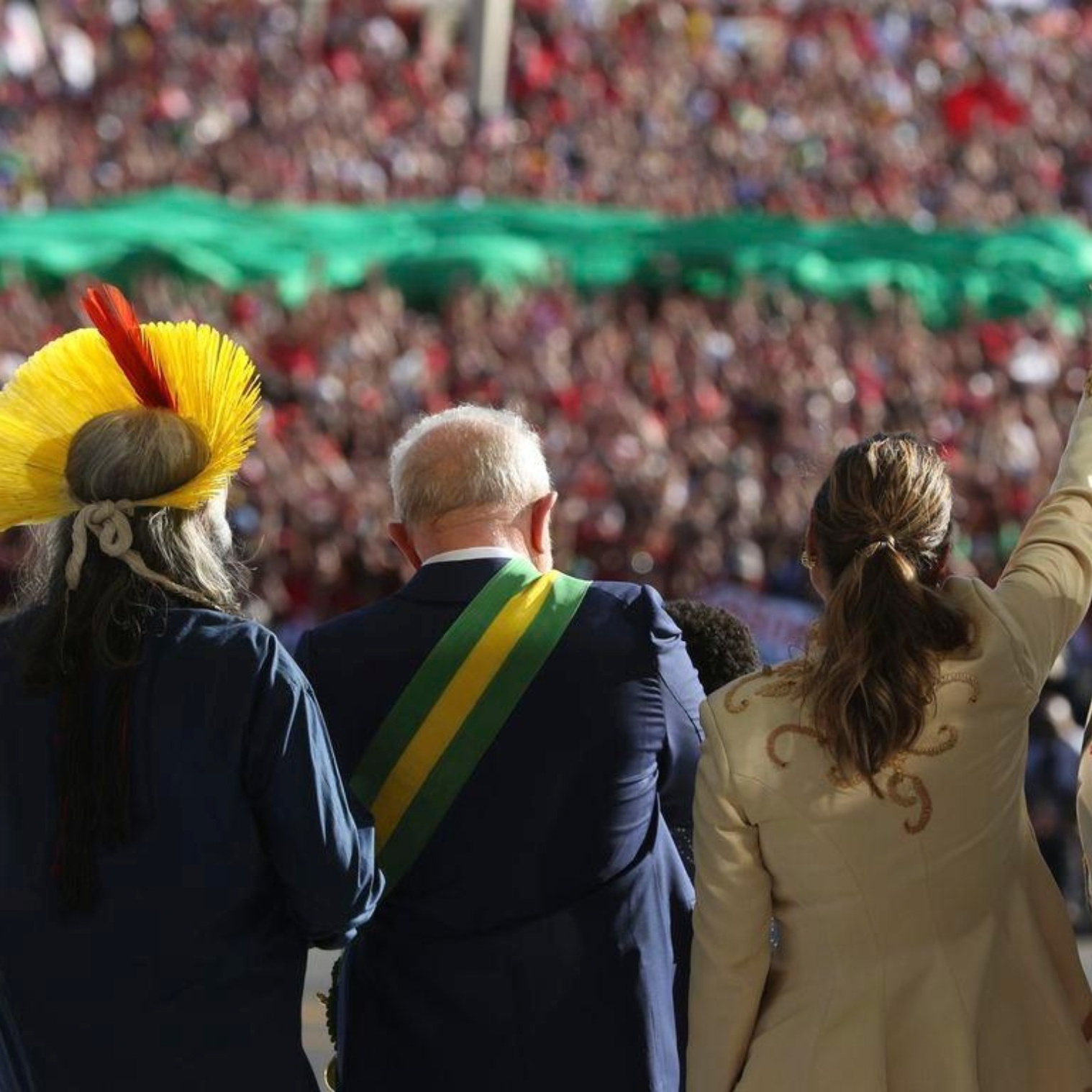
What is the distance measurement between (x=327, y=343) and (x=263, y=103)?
5.32 m

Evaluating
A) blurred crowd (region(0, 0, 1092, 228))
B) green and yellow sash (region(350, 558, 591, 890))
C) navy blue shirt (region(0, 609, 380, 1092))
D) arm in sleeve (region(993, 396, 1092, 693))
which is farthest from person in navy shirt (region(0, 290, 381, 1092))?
blurred crowd (region(0, 0, 1092, 228))

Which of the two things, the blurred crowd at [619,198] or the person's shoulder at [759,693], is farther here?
the blurred crowd at [619,198]

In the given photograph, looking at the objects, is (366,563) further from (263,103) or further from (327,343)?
(263,103)

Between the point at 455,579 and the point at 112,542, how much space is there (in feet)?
1.75

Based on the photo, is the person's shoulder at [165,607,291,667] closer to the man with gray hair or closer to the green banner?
the man with gray hair

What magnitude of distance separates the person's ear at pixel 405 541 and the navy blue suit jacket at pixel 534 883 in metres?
0.12

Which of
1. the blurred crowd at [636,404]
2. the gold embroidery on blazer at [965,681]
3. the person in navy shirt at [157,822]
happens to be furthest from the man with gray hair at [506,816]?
the blurred crowd at [636,404]

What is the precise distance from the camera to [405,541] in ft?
11.5

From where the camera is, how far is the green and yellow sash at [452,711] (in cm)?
327

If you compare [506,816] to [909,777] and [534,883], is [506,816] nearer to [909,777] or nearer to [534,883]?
[534,883]

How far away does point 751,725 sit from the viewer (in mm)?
3096

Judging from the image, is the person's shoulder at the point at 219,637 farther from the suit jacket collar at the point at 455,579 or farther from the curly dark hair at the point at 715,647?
the curly dark hair at the point at 715,647

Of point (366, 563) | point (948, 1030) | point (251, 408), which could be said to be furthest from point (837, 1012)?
point (366, 563)

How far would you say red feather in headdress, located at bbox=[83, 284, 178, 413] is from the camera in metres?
3.16
